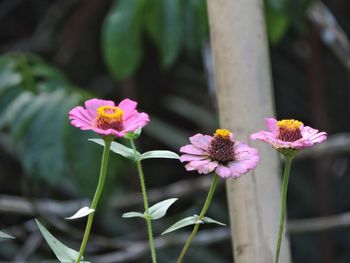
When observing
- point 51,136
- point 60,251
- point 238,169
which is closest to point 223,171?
point 238,169

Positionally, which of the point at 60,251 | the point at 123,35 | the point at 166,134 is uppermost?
the point at 123,35

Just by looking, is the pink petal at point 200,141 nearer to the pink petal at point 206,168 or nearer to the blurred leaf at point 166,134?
the pink petal at point 206,168

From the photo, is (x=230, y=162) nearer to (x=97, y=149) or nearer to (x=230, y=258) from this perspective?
(x=97, y=149)

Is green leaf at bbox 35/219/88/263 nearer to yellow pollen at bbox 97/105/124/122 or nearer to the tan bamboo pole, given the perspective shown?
yellow pollen at bbox 97/105/124/122

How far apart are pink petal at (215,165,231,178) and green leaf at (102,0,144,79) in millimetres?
804

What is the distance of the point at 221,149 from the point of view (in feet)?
1.53

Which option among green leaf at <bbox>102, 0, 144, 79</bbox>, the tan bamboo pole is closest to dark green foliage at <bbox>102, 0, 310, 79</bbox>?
green leaf at <bbox>102, 0, 144, 79</bbox>

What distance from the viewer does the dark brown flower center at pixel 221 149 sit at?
46cm

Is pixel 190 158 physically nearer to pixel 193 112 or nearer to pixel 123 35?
pixel 123 35

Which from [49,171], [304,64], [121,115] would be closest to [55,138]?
[49,171]

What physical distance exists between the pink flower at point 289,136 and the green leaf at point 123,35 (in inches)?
30.1

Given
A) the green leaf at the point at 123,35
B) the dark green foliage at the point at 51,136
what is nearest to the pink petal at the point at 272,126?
the dark green foliage at the point at 51,136

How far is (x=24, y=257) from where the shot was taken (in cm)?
176

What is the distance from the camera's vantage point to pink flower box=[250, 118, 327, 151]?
46 centimetres
